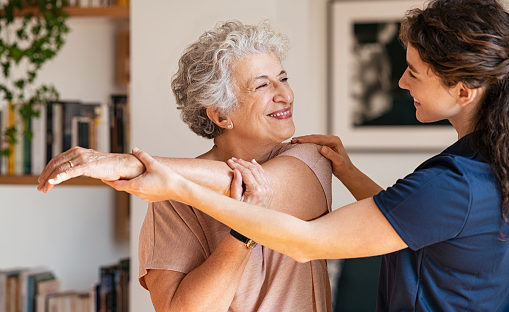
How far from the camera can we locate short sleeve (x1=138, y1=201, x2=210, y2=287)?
1.65 m

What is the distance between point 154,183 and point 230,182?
0.24 m

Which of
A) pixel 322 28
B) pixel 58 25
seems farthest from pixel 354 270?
pixel 58 25

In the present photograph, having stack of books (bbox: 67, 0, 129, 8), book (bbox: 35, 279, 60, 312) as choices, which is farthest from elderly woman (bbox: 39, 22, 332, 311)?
book (bbox: 35, 279, 60, 312)

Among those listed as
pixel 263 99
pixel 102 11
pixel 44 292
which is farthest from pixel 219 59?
pixel 44 292

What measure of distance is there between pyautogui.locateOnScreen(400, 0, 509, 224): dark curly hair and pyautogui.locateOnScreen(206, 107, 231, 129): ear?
582mm

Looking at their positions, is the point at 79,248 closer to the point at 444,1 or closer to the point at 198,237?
the point at 198,237

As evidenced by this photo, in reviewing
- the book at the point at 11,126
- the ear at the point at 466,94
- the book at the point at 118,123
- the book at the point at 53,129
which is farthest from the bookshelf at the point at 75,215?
the ear at the point at 466,94

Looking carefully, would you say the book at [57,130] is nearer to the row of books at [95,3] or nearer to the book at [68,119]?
the book at [68,119]

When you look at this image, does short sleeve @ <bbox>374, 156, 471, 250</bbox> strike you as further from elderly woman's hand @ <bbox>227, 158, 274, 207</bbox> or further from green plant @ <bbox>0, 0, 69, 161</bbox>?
green plant @ <bbox>0, 0, 69, 161</bbox>

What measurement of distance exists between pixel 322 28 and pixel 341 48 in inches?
6.9

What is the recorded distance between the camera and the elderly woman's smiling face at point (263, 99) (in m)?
1.74

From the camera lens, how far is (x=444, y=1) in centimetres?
140

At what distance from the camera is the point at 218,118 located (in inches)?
70.7

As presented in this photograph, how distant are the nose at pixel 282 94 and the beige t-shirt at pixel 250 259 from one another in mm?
129
